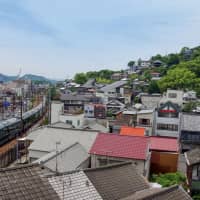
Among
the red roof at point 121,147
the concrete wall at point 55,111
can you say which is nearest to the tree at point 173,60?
the concrete wall at point 55,111

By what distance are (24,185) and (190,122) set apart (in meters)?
22.3

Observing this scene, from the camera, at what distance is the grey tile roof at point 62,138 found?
17547mm

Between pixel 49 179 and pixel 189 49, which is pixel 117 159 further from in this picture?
pixel 189 49

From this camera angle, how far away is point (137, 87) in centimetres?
5803

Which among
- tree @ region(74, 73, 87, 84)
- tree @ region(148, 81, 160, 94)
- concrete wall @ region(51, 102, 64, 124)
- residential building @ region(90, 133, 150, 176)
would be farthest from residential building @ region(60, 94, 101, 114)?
tree @ region(74, 73, 87, 84)

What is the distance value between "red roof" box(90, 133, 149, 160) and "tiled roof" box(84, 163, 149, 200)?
428cm

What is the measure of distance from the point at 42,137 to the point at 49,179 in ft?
36.4

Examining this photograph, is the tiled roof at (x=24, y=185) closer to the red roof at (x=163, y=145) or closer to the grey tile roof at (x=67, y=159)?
the grey tile roof at (x=67, y=159)

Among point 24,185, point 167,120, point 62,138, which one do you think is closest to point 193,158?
point 62,138

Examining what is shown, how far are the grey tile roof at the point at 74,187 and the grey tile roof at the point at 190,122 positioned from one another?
63.5ft

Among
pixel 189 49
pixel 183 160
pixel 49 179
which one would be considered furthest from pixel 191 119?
pixel 189 49

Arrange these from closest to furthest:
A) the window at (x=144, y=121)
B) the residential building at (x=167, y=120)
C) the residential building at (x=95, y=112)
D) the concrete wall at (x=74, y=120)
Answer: the residential building at (x=167, y=120)
the window at (x=144, y=121)
the concrete wall at (x=74, y=120)
the residential building at (x=95, y=112)

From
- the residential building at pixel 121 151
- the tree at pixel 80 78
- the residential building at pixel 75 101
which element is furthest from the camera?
the tree at pixel 80 78

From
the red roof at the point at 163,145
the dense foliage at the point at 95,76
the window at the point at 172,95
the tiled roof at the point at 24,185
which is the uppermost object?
the dense foliage at the point at 95,76
